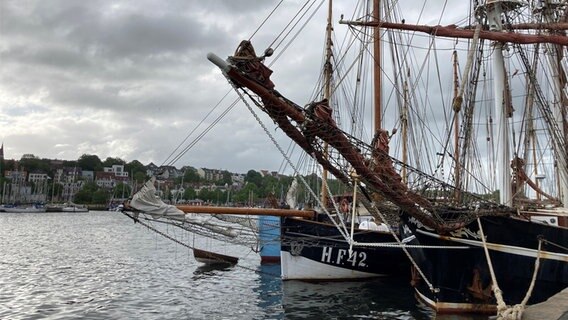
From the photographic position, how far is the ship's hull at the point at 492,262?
12.9 meters

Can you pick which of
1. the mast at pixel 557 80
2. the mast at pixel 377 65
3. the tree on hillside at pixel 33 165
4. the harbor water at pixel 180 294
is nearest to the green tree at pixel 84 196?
the tree on hillside at pixel 33 165

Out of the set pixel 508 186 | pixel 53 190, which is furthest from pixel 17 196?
pixel 508 186

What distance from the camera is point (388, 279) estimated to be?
21.1m

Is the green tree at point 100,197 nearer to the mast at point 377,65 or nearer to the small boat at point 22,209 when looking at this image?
the small boat at point 22,209

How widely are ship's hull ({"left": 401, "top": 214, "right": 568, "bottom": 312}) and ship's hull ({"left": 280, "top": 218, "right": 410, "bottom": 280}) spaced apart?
214 inches

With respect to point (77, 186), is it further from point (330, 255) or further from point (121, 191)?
point (330, 255)

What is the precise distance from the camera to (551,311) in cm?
1070

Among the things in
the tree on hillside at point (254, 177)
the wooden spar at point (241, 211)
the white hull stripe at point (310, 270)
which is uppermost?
the tree on hillside at point (254, 177)

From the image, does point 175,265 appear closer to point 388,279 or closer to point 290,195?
point 290,195

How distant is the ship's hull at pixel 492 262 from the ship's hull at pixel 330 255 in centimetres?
543

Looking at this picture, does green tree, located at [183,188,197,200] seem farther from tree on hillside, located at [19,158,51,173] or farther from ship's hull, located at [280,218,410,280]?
ship's hull, located at [280,218,410,280]

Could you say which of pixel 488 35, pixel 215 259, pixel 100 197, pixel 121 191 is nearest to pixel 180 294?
pixel 215 259

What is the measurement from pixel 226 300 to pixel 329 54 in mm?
14743

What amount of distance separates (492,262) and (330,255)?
26.3ft
